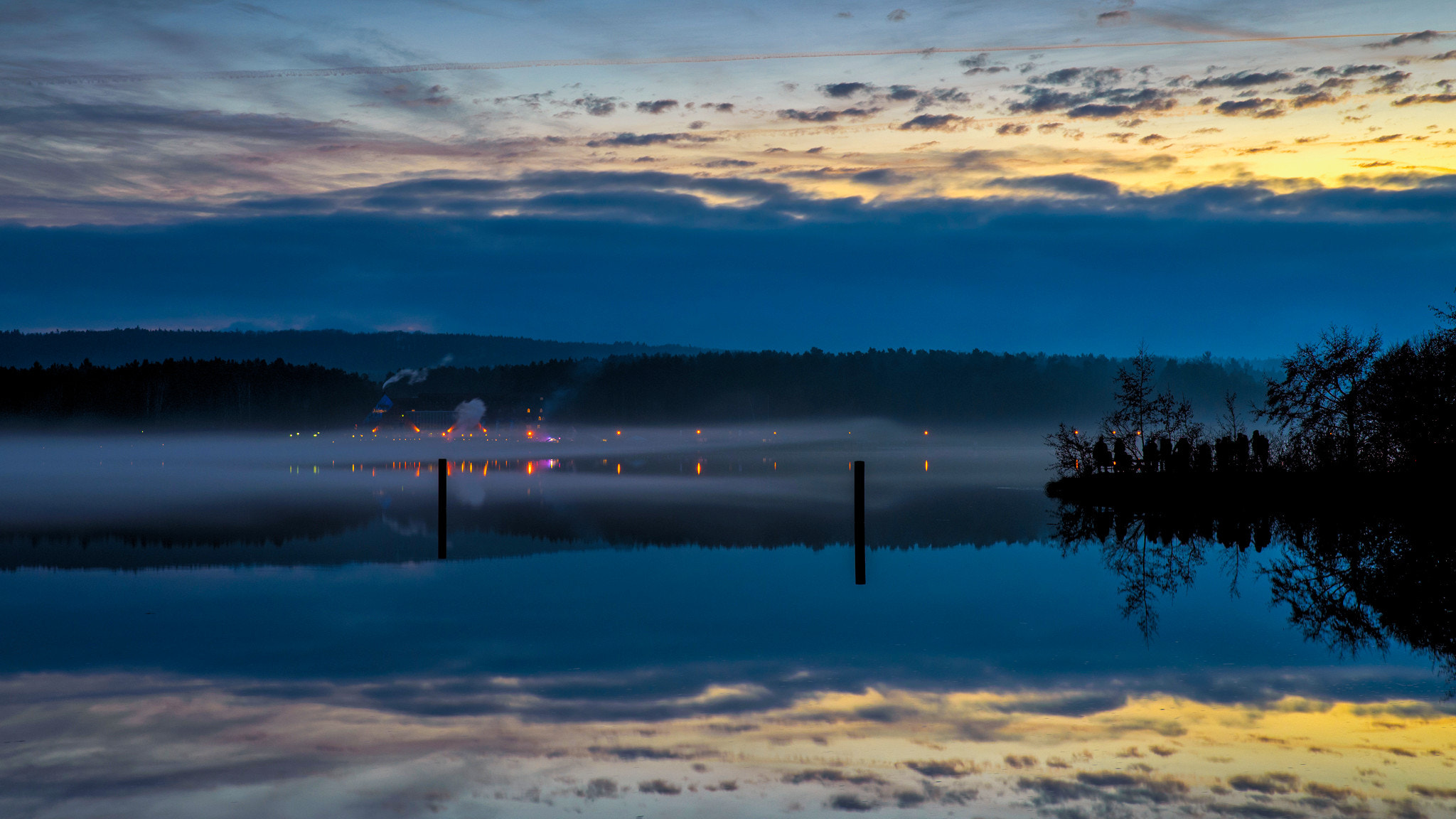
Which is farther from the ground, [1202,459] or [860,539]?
[1202,459]

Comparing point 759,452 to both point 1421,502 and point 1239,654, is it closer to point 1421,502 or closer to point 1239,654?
point 1421,502

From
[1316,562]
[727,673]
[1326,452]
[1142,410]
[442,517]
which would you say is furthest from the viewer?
[1142,410]

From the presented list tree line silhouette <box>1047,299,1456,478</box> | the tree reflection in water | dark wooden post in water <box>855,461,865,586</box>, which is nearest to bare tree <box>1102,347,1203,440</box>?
tree line silhouette <box>1047,299,1456,478</box>

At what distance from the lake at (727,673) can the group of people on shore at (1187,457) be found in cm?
1164

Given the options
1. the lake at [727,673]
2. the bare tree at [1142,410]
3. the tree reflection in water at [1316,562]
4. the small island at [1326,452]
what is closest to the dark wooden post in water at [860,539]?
the lake at [727,673]

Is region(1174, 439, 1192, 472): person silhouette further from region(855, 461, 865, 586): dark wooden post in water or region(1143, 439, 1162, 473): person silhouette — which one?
region(855, 461, 865, 586): dark wooden post in water

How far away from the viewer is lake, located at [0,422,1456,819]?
10.2m

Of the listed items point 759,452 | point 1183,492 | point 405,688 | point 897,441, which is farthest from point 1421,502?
point 897,441

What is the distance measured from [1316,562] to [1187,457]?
73.1 feet

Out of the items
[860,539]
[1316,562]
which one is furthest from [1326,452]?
[860,539]

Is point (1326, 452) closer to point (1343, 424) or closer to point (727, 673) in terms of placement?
point (1343, 424)

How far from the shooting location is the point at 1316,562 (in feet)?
84.9

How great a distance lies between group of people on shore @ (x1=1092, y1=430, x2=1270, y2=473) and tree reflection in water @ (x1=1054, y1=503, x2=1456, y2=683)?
20.5 feet

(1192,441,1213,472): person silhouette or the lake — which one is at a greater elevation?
(1192,441,1213,472): person silhouette
